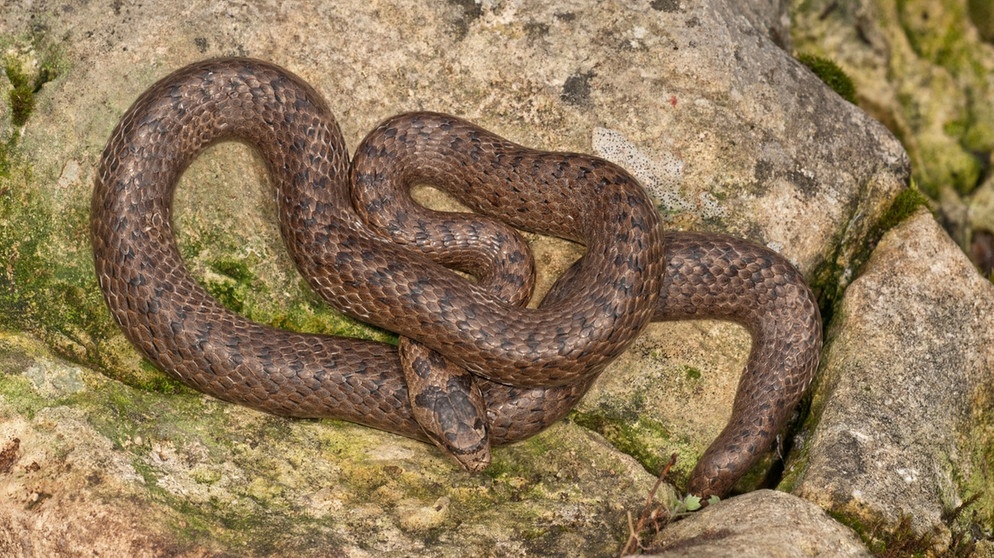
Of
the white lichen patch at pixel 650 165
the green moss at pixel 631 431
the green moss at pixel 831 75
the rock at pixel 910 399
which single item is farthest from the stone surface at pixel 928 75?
the green moss at pixel 631 431

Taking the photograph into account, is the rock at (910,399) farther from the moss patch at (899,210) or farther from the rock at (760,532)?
the rock at (760,532)

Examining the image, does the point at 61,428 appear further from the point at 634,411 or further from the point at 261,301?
the point at 634,411

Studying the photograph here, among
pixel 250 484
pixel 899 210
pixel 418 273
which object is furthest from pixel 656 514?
pixel 899 210

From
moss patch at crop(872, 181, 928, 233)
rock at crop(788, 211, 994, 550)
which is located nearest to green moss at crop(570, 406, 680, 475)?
rock at crop(788, 211, 994, 550)

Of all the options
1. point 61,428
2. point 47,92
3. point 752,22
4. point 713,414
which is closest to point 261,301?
point 61,428

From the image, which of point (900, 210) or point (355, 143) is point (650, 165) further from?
point (355, 143)

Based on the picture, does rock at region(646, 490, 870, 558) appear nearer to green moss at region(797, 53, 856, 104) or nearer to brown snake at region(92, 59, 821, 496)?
brown snake at region(92, 59, 821, 496)
